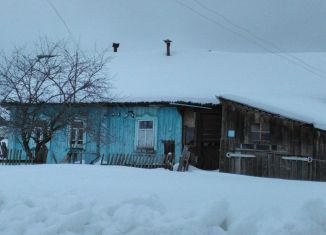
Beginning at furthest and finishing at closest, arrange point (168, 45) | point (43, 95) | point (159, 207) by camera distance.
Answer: point (168, 45), point (43, 95), point (159, 207)

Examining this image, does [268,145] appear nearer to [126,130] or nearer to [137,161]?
[137,161]

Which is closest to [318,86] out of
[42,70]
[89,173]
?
[42,70]

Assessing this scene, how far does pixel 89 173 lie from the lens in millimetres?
8094

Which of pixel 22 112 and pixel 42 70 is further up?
pixel 42 70

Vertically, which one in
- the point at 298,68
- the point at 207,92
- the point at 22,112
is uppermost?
the point at 298,68

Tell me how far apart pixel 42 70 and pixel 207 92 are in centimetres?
667

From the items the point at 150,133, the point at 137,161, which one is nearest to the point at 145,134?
the point at 150,133

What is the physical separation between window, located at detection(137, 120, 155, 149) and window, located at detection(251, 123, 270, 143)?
183 inches

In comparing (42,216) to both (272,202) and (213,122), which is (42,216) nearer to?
(272,202)

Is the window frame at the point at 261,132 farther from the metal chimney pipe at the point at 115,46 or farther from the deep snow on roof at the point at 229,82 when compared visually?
the metal chimney pipe at the point at 115,46

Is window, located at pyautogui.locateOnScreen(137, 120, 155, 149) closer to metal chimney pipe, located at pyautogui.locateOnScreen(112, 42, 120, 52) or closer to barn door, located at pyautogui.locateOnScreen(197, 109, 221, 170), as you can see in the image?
barn door, located at pyautogui.locateOnScreen(197, 109, 221, 170)

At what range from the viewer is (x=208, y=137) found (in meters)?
19.6

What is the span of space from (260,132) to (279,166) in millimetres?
1339

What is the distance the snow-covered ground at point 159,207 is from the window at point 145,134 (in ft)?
42.9
